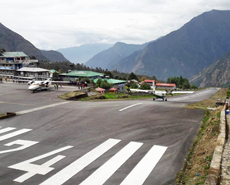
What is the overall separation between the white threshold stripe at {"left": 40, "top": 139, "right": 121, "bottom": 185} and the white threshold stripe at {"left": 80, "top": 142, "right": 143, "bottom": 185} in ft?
3.12

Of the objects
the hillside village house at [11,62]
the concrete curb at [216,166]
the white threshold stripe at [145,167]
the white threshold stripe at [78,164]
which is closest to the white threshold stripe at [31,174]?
the white threshold stripe at [78,164]

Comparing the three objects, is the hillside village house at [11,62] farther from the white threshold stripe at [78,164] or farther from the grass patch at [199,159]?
the grass patch at [199,159]

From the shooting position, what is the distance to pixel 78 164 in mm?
11422

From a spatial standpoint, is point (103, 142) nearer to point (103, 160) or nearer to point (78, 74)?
point (103, 160)

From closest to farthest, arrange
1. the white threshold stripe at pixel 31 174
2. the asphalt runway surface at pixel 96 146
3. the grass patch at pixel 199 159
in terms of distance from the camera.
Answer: the grass patch at pixel 199 159 → the white threshold stripe at pixel 31 174 → the asphalt runway surface at pixel 96 146

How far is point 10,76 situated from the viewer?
242ft

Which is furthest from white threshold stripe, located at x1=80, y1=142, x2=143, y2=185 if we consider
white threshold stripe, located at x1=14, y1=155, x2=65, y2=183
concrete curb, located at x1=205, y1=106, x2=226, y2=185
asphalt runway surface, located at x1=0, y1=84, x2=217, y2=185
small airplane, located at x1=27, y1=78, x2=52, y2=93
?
small airplane, located at x1=27, y1=78, x2=52, y2=93

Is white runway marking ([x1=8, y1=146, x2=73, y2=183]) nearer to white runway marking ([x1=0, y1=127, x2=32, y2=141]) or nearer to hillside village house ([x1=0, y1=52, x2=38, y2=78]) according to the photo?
white runway marking ([x1=0, y1=127, x2=32, y2=141])

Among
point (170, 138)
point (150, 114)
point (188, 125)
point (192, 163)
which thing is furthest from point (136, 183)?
point (150, 114)

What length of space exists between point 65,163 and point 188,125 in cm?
1125

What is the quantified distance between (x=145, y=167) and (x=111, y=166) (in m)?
1.80

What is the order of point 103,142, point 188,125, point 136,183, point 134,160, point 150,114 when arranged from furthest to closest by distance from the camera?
point 150,114 → point 188,125 → point 103,142 → point 134,160 → point 136,183

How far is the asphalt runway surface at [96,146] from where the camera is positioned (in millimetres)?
10195

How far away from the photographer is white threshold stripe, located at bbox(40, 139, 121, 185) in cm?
984
